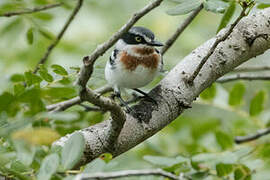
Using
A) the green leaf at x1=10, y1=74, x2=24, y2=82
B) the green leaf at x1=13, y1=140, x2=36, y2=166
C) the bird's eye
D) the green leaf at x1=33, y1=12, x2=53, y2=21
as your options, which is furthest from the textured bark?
the green leaf at x1=33, y1=12, x2=53, y2=21

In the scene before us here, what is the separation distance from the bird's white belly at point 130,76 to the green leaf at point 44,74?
664mm

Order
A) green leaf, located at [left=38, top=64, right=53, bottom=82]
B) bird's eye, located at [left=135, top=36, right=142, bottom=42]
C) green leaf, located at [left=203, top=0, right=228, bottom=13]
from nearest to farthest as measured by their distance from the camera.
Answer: green leaf, located at [left=203, top=0, right=228, bottom=13]
green leaf, located at [left=38, top=64, right=53, bottom=82]
bird's eye, located at [left=135, top=36, right=142, bottom=42]

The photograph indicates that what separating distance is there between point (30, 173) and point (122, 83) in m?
1.44

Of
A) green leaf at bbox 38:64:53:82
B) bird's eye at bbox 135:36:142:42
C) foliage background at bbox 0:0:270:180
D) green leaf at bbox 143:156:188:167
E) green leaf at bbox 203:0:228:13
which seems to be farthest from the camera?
bird's eye at bbox 135:36:142:42

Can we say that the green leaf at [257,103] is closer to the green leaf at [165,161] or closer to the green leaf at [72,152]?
the green leaf at [165,161]

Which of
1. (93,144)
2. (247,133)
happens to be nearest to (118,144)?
(93,144)

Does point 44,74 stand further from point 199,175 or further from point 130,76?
point 199,175

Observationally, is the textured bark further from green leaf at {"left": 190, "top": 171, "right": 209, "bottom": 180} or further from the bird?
the bird

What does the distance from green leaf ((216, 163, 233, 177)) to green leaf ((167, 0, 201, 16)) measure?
820 millimetres

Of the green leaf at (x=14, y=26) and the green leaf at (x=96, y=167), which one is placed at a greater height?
the green leaf at (x=96, y=167)

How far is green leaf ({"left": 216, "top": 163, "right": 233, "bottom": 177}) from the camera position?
219 cm

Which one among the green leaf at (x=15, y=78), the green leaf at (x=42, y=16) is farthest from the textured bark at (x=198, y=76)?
the green leaf at (x=42, y=16)

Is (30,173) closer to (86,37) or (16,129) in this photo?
(16,129)

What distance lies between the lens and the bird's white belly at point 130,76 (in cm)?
284
